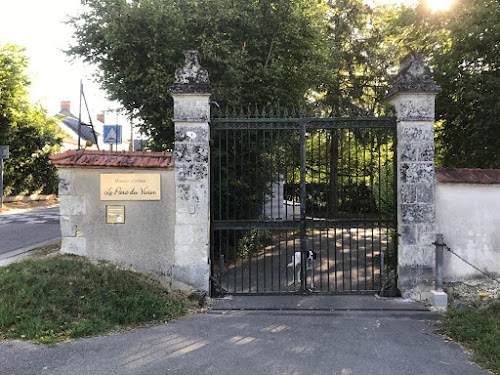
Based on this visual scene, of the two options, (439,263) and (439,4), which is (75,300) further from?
(439,4)

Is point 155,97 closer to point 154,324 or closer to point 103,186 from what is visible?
point 103,186

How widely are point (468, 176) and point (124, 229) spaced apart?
5205 millimetres

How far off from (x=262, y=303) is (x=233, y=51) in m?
4.91

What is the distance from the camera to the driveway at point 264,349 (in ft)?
12.0

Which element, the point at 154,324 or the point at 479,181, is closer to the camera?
the point at 154,324

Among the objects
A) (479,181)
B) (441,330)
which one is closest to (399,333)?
(441,330)

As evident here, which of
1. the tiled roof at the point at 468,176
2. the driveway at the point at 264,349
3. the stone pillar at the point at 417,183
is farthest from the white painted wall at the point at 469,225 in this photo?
the driveway at the point at 264,349

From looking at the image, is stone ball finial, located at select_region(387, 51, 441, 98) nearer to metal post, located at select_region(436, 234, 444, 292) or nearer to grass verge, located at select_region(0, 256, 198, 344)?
metal post, located at select_region(436, 234, 444, 292)

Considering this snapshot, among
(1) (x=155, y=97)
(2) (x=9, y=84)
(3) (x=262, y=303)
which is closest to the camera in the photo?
(3) (x=262, y=303)

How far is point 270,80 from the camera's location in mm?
8344

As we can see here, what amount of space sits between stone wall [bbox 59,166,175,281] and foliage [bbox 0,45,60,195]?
15718 mm

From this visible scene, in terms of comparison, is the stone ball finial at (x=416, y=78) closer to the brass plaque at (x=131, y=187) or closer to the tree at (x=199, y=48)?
the tree at (x=199, y=48)

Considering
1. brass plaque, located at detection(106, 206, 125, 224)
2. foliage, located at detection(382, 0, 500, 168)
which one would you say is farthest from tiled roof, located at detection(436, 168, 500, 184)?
brass plaque, located at detection(106, 206, 125, 224)

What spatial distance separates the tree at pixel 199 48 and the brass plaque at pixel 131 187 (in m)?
2.16
